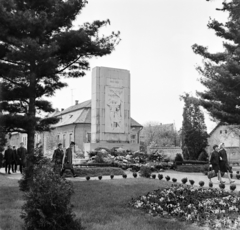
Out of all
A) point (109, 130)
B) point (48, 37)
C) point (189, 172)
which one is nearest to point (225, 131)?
point (109, 130)

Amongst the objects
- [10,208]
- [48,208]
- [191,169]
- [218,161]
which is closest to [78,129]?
[191,169]

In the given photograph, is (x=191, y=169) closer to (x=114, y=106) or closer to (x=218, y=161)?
(x=218, y=161)

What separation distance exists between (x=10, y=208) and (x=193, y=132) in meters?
23.2

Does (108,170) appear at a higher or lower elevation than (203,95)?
lower

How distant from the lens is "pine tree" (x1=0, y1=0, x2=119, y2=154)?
1187 cm

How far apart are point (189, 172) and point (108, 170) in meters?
5.13

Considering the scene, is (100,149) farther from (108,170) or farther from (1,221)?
(1,221)

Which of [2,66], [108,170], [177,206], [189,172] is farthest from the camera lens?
[189,172]

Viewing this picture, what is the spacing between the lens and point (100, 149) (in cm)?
2555

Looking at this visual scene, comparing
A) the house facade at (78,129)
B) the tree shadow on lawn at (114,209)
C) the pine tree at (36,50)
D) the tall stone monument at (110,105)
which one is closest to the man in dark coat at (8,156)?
the pine tree at (36,50)

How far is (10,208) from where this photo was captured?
8.30 meters

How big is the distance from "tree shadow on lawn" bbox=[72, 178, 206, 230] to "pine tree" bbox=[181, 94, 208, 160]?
18.6 metres

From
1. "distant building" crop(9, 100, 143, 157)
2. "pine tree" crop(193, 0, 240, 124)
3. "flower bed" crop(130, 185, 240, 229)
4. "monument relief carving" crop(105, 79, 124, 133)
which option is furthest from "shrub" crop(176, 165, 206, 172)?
"distant building" crop(9, 100, 143, 157)

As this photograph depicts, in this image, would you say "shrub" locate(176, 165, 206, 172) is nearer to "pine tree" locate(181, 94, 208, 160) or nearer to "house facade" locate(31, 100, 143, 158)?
"pine tree" locate(181, 94, 208, 160)
